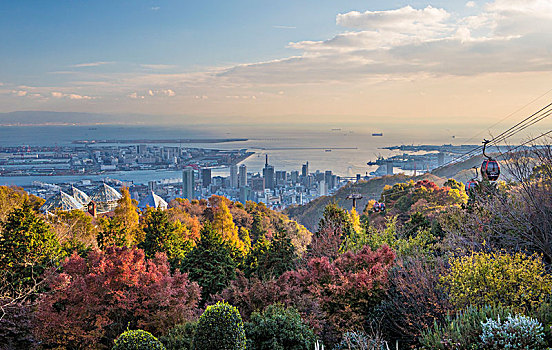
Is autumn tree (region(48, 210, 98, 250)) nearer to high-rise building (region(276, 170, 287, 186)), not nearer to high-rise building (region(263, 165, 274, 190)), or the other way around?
high-rise building (region(263, 165, 274, 190))

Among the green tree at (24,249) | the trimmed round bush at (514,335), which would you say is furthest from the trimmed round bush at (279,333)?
the green tree at (24,249)

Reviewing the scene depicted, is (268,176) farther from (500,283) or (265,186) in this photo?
(500,283)

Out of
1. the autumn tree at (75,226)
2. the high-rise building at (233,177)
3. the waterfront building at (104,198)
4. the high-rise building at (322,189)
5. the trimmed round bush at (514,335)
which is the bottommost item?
the high-rise building at (322,189)

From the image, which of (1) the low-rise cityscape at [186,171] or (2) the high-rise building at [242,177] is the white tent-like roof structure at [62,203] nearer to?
(1) the low-rise cityscape at [186,171]

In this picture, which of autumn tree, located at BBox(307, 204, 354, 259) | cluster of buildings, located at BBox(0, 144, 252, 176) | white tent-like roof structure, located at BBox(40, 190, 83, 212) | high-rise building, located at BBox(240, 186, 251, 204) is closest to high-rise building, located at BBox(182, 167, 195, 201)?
high-rise building, located at BBox(240, 186, 251, 204)

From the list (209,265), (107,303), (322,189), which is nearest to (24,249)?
(107,303)

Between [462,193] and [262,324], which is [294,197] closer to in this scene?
[462,193]

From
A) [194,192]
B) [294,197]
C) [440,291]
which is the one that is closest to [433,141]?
[294,197]
